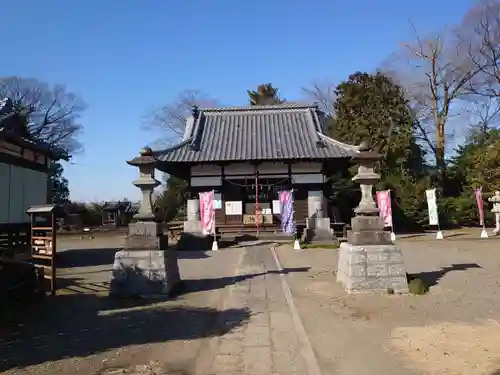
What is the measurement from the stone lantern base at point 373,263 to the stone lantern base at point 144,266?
389 centimetres

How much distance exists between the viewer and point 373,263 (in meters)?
9.83

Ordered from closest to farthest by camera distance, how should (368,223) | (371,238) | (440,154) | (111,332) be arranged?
(111,332), (371,238), (368,223), (440,154)

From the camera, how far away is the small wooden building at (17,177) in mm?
14867

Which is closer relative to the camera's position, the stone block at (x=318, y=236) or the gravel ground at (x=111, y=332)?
the gravel ground at (x=111, y=332)

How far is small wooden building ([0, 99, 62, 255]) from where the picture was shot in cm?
1487

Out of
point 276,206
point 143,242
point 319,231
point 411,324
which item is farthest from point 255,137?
point 411,324

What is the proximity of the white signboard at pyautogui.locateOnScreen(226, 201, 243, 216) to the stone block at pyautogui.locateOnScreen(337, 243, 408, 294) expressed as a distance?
45.6ft

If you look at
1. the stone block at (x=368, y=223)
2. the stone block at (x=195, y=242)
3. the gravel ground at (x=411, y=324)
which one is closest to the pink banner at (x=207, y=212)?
the stone block at (x=195, y=242)

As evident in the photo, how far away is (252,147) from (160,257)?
15129mm

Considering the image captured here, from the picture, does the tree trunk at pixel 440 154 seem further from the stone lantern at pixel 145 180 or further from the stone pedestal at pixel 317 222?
the stone lantern at pixel 145 180

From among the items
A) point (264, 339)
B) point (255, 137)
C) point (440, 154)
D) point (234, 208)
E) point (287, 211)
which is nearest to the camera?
point (264, 339)

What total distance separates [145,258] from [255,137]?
16.5m

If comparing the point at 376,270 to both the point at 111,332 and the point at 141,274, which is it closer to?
the point at 141,274

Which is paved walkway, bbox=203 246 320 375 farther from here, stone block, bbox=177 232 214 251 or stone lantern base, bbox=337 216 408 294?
stone block, bbox=177 232 214 251
